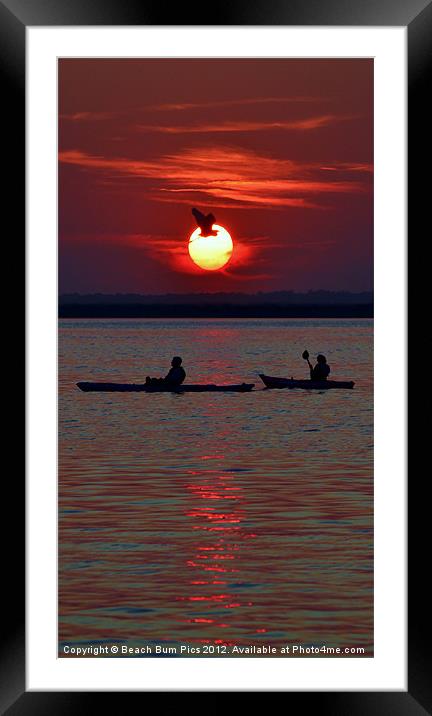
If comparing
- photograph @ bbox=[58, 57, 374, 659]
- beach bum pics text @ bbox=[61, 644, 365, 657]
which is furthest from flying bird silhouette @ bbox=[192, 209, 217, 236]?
beach bum pics text @ bbox=[61, 644, 365, 657]

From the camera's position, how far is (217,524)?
8.97 metres

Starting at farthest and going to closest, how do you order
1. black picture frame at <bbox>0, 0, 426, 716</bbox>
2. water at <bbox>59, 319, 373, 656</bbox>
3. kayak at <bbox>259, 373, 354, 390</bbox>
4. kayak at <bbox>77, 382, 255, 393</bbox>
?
1. kayak at <bbox>259, 373, 354, 390</bbox>
2. kayak at <bbox>77, 382, 255, 393</bbox>
3. water at <bbox>59, 319, 373, 656</bbox>
4. black picture frame at <bbox>0, 0, 426, 716</bbox>

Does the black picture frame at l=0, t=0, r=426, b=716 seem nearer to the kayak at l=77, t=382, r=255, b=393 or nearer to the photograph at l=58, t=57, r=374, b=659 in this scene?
the photograph at l=58, t=57, r=374, b=659

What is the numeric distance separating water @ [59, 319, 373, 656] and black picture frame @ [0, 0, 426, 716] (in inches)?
69.3

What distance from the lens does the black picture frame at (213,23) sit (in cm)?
317

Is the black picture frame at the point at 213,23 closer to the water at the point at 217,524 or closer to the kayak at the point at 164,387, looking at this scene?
the water at the point at 217,524

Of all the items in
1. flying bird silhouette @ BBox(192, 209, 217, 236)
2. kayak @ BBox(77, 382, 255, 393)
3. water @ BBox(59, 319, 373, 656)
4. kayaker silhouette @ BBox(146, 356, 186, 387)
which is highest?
flying bird silhouette @ BBox(192, 209, 217, 236)

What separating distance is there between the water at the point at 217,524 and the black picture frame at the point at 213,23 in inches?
69.3

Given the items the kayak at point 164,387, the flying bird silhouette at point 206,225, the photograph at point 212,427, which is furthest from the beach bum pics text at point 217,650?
the flying bird silhouette at point 206,225

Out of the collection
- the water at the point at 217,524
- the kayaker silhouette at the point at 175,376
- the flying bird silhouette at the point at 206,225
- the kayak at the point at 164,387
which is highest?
the flying bird silhouette at the point at 206,225

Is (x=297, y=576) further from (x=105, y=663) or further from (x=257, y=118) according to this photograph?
(x=257, y=118)

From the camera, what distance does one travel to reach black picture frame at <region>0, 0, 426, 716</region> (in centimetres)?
317
